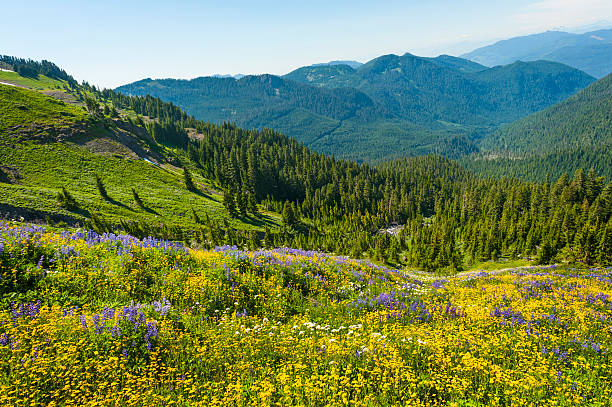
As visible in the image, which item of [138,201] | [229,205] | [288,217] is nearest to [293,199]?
[288,217]

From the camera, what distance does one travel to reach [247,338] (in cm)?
684

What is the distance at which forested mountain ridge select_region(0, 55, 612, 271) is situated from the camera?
61219 millimetres

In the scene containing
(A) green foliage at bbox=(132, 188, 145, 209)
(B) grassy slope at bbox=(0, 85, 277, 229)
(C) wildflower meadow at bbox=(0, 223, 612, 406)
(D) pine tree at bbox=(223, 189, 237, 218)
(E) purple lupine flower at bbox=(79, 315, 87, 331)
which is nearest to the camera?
(C) wildflower meadow at bbox=(0, 223, 612, 406)

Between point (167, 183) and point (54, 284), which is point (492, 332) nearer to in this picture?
point (54, 284)

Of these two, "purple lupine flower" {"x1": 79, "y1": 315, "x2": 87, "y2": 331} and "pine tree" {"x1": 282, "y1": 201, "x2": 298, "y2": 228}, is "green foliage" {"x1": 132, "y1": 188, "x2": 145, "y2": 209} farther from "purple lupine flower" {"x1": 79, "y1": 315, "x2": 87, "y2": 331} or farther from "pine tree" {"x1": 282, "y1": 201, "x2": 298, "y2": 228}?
"purple lupine flower" {"x1": 79, "y1": 315, "x2": 87, "y2": 331}

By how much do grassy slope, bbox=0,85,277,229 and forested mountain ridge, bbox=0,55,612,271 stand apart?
419mm

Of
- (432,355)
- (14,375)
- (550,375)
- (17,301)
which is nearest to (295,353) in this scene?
(432,355)

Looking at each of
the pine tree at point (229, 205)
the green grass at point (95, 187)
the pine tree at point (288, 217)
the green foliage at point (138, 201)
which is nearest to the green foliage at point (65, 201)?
the green grass at point (95, 187)

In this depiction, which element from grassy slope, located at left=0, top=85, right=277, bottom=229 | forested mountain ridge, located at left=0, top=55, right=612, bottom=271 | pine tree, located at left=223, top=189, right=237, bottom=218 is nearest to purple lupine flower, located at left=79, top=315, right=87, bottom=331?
forested mountain ridge, located at left=0, top=55, right=612, bottom=271

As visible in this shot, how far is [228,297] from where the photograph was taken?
8898 mm

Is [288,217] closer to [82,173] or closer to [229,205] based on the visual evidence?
[229,205]

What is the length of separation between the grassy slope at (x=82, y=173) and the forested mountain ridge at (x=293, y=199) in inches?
16.5

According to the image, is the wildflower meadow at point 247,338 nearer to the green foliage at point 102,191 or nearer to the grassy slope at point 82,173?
the grassy slope at point 82,173

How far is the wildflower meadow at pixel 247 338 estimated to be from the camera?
16.5ft
